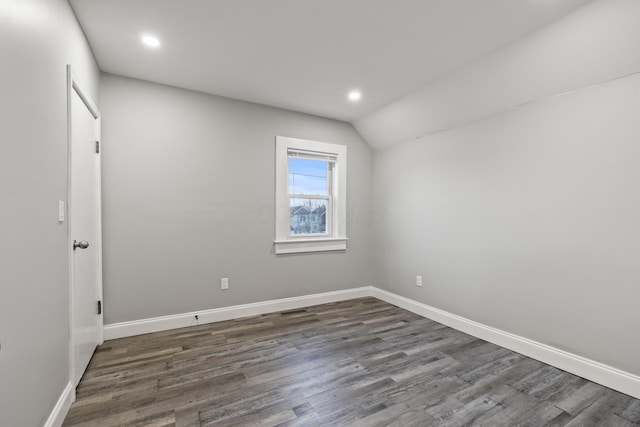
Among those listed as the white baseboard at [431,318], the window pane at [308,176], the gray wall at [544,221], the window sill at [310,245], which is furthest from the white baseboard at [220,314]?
the window pane at [308,176]

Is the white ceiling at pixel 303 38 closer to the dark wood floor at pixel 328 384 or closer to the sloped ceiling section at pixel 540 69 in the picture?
the sloped ceiling section at pixel 540 69

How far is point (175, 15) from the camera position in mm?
1950

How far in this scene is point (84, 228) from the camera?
2188 millimetres

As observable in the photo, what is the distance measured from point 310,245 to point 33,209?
108 inches

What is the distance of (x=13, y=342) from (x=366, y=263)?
11.9ft

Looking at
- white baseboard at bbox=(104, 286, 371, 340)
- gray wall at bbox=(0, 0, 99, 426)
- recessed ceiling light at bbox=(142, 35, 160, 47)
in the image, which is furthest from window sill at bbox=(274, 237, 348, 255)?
recessed ceiling light at bbox=(142, 35, 160, 47)

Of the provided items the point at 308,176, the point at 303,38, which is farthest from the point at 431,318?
the point at 303,38

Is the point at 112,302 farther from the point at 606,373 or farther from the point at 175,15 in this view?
the point at 606,373

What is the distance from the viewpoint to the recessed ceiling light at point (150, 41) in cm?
219

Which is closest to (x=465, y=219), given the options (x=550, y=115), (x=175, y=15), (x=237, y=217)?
(x=550, y=115)

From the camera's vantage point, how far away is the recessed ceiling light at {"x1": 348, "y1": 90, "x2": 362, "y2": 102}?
10.3 ft

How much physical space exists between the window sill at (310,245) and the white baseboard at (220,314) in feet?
1.95

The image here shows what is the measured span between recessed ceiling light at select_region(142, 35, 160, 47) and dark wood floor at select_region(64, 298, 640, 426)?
253cm

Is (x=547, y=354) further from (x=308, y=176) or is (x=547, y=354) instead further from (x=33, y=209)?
(x=33, y=209)
